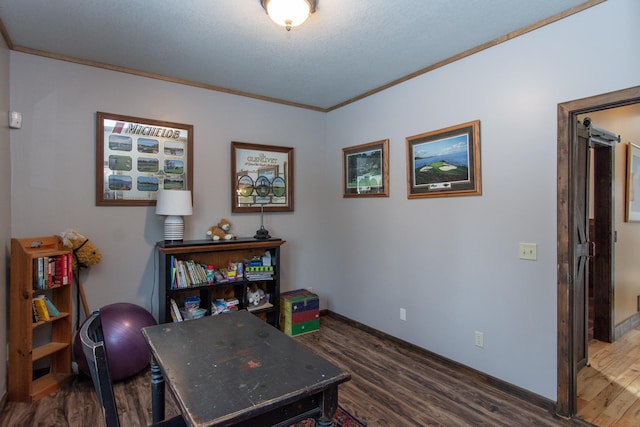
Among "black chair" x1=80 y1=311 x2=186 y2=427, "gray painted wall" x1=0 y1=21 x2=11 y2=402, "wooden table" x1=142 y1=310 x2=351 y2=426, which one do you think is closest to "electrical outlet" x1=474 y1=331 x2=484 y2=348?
"wooden table" x1=142 y1=310 x2=351 y2=426

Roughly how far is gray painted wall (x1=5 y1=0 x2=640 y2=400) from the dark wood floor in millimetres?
195

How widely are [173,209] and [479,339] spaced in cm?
274

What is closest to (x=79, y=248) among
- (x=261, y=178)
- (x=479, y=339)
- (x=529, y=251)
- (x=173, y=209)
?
(x=173, y=209)

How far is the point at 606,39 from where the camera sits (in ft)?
6.62

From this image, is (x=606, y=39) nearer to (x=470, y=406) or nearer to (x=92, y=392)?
(x=470, y=406)

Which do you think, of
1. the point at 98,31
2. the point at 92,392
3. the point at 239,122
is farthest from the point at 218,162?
the point at 92,392

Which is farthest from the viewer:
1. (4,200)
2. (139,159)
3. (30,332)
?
(139,159)

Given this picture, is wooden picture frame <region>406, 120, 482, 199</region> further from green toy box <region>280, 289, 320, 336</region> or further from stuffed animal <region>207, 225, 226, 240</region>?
stuffed animal <region>207, 225, 226, 240</region>

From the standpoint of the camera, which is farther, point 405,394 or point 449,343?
point 449,343

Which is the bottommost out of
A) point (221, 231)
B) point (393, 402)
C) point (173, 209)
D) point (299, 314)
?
point (393, 402)

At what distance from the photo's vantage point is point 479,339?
8.78 feet

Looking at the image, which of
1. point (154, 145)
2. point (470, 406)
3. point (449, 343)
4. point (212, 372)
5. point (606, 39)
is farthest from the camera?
point (154, 145)

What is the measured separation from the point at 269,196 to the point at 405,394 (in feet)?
7.81

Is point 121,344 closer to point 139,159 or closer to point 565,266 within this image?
point 139,159
